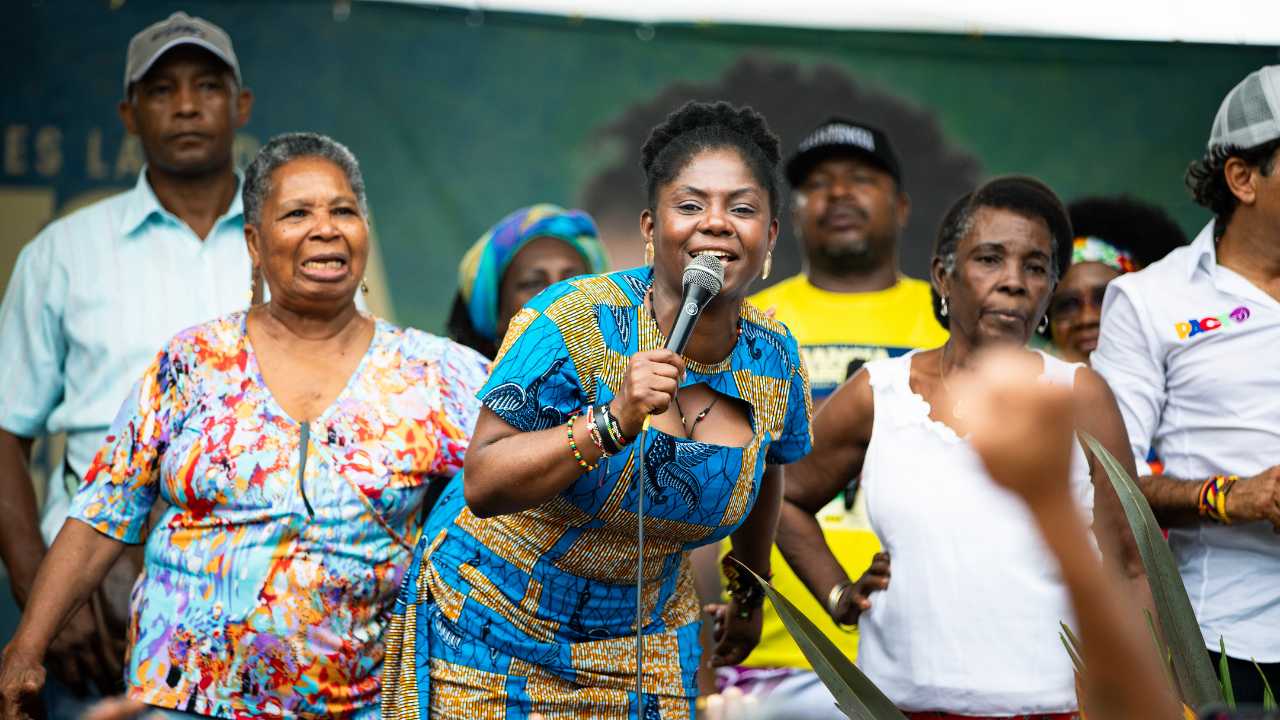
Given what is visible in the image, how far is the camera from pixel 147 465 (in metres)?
3.13

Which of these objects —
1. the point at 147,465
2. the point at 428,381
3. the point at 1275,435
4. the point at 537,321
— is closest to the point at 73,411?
the point at 147,465

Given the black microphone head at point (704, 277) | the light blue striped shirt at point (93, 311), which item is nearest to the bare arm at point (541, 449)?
the black microphone head at point (704, 277)

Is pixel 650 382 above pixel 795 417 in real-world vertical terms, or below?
below

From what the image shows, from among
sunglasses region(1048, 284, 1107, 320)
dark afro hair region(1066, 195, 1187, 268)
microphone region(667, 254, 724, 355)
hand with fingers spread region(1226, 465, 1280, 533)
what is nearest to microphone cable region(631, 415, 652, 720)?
microphone region(667, 254, 724, 355)

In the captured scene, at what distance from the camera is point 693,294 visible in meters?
2.29

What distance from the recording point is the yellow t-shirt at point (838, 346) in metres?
4.04

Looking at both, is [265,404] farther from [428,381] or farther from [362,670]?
[362,670]

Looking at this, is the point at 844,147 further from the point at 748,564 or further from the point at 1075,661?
the point at 1075,661

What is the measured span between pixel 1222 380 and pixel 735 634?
4.33 feet

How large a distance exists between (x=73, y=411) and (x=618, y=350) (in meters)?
2.00

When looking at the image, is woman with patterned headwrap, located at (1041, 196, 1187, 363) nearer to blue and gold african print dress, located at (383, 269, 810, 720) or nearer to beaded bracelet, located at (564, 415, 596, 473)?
blue and gold african print dress, located at (383, 269, 810, 720)

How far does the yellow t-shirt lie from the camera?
404cm

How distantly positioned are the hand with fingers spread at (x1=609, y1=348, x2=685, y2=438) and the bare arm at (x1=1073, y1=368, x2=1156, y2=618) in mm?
1191

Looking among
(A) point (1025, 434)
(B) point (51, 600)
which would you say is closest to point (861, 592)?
(B) point (51, 600)
